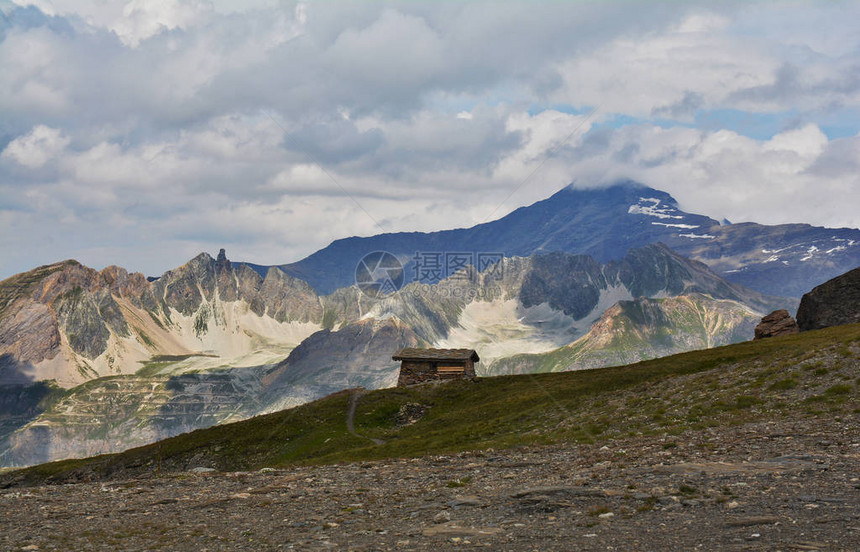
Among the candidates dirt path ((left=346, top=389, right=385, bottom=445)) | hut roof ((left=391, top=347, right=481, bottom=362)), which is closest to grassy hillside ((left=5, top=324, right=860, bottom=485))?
dirt path ((left=346, top=389, right=385, bottom=445))

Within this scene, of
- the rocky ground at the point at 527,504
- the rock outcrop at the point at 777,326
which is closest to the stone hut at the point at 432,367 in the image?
the rock outcrop at the point at 777,326

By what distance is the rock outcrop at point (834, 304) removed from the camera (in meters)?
89.2

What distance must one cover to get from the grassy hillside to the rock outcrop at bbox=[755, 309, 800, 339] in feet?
53.2

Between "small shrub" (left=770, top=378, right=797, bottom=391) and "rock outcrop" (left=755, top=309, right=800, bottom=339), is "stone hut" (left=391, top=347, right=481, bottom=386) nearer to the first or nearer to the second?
Result: "rock outcrop" (left=755, top=309, right=800, bottom=339)

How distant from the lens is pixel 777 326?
310ft

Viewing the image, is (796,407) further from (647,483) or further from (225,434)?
(225,434)

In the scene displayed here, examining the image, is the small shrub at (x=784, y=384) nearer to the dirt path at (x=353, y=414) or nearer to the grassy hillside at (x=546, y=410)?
the grassy hillside at (x=546, y=410)

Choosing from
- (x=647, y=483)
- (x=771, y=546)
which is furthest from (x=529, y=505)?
(x=771, y=546)

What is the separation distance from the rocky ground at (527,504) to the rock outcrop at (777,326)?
201 ft

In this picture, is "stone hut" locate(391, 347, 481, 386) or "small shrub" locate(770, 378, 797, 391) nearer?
"small shrub" locate(770, 378, 797, 391)

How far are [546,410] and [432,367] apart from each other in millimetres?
38450

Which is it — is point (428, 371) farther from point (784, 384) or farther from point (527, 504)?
point (527, 504)

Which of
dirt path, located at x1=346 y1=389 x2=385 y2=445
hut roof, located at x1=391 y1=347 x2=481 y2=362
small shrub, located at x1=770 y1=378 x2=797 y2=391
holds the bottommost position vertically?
dirt path, located at x1=346 y1=389 x2=385 y2=445

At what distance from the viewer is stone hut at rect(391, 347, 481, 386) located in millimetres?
97250
